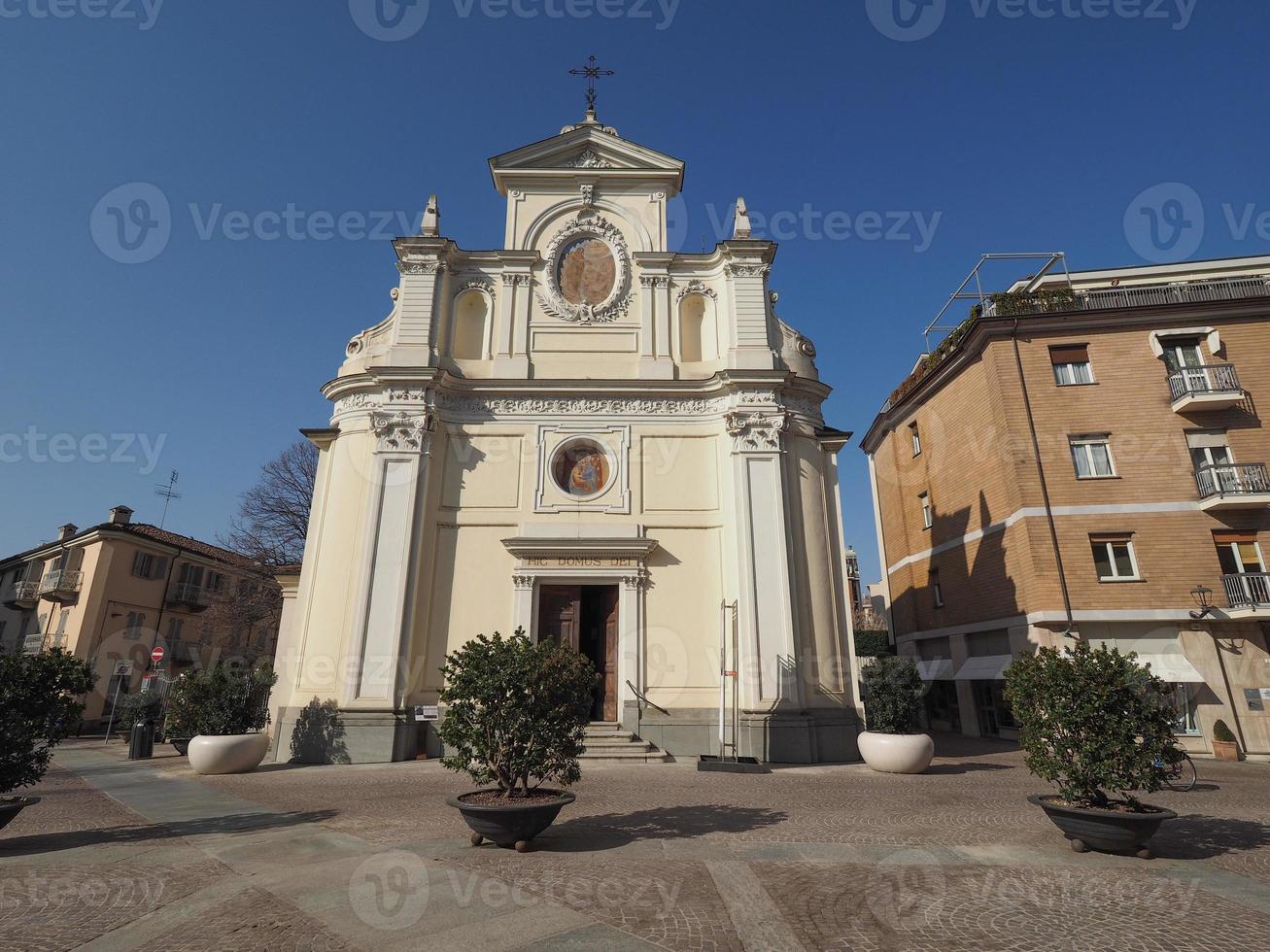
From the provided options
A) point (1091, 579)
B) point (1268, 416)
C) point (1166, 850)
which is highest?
point (1268, 416)

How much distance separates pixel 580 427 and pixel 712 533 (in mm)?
4789

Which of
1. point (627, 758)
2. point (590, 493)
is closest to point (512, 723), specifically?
point (627, 758)

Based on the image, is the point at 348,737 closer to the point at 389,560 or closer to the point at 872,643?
the point at 389,560

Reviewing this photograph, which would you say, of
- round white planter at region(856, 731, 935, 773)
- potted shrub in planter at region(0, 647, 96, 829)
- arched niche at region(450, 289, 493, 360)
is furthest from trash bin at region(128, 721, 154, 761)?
round white planter at region(856, 731, 935, 773)

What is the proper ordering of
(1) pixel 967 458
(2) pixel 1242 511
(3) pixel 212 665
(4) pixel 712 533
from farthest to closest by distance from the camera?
(1) pixel 967 458 < (2) pixel 1242 511 < (4) pixel 712 533 < (3) pixel 212 665

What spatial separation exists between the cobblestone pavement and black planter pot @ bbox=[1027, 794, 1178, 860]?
0.53 feet

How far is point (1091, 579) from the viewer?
787 inches

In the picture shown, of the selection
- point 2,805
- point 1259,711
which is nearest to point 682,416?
point 2,805

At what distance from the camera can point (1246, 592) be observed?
19172 millimetres

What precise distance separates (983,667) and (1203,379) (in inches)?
474

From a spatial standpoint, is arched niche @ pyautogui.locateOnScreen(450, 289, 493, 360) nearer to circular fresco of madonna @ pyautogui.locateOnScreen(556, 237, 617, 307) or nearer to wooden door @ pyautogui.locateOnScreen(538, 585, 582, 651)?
circular fresco of madonna @ pyautogui.locateOnScreen(556, 237, 617, 307)

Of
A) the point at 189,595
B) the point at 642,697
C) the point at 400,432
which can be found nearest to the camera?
the point at 642,697

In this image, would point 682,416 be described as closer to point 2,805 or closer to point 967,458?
point 967,458

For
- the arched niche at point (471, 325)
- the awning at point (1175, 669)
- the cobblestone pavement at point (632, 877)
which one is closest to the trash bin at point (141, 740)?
the cobblestone pavement at point (632, 877)
